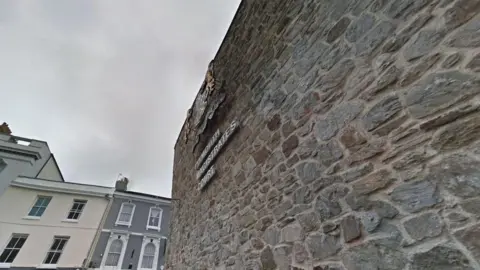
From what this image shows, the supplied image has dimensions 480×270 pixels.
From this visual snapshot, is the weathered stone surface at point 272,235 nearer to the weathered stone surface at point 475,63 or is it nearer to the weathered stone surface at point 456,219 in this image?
the weathered stone surface at point 456,219

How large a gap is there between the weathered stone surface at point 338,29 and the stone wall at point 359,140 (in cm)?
1

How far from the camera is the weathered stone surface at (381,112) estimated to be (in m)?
1.46

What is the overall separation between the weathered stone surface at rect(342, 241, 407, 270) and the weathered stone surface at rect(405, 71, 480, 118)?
2.44 ft

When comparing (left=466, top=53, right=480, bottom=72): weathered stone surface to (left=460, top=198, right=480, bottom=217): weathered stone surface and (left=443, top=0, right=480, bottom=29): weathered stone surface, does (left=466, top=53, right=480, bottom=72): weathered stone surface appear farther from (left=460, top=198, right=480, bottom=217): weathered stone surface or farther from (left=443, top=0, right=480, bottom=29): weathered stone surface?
(left=460, top=198, right=480, bottom=217): weathered stone surface

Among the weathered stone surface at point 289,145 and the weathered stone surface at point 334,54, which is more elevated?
the weathered stone surface at point 334,54

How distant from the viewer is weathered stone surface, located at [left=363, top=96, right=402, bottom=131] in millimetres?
1458

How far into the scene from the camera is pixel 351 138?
5.50ft

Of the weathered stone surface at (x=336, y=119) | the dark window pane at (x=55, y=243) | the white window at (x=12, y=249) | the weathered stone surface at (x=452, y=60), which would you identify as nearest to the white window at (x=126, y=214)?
the dark window pane at (x=55, y=243)

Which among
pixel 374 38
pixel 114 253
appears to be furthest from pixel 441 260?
pixel 114 253

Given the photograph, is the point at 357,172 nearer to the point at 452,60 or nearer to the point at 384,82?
the point at 384,82

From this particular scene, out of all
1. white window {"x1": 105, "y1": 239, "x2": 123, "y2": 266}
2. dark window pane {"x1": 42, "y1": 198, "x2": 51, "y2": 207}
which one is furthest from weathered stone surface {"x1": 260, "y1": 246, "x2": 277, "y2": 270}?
dark window pane {"x1": 42, "y1": 198, "x2": 51, "y2": 207}

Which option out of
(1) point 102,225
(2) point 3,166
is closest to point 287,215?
(1) point 102,225

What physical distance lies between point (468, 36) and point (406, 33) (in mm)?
331

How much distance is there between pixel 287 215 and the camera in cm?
216
